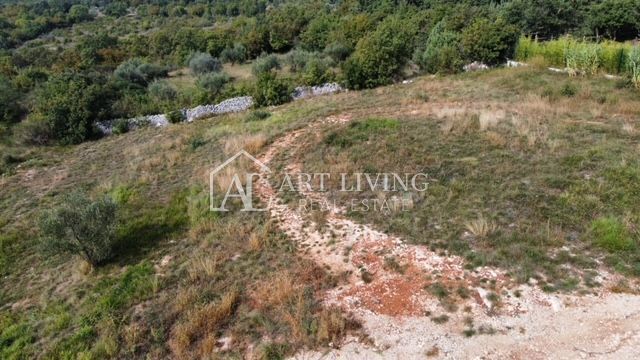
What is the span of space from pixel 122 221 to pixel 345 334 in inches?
274

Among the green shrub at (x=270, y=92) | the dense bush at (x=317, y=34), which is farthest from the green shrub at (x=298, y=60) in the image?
the green shrub at (x=270, y=92)

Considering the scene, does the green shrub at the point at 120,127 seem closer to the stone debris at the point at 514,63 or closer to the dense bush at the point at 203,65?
the dense bush at the point at 203,65

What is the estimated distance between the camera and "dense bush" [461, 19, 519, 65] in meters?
22.0

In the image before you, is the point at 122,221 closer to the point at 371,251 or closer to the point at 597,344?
the point at 371,251

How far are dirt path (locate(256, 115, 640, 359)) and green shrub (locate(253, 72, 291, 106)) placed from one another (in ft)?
49.8

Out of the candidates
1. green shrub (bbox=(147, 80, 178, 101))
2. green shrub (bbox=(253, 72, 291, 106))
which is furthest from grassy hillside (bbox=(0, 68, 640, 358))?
green shrub (bbox=(147, 80, 178, 101))

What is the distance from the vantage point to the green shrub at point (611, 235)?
6738 mm

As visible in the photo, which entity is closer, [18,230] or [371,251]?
[371,251]

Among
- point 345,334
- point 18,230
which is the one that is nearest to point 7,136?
point 18,230

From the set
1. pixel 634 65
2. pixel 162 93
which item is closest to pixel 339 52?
pixel 162 93

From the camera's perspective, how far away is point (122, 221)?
10.3 metres

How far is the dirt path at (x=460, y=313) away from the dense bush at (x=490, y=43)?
1818 cm

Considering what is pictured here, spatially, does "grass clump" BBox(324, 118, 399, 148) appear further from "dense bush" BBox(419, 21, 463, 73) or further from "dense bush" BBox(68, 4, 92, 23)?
"dense bush" BBox(68, 4, 92, 23)

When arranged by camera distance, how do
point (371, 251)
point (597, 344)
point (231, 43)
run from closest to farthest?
point (597, 344), point (371, 251), point (231, 43)
